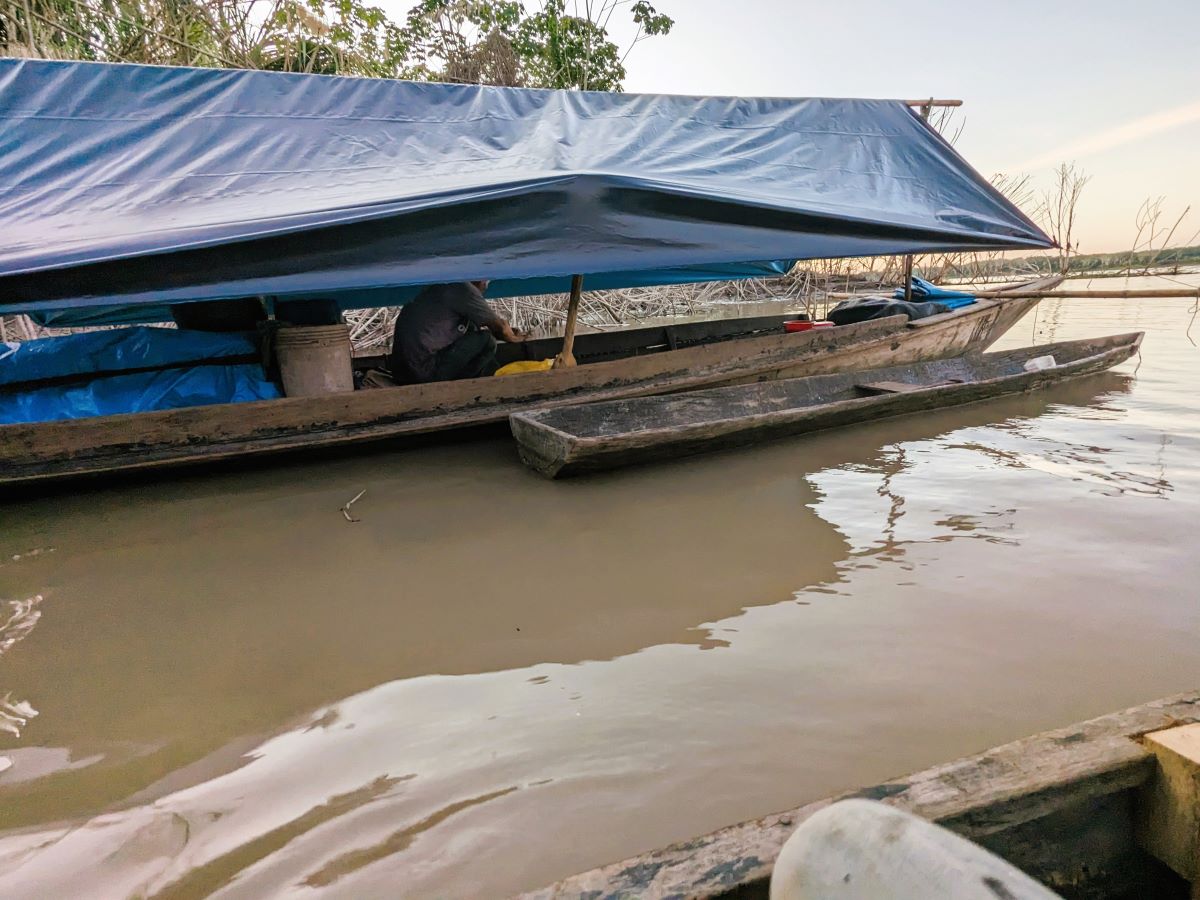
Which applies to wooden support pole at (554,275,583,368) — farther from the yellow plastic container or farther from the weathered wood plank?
the weathered wood plank

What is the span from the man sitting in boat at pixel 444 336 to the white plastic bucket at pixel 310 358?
56 cm

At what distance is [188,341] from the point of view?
3354 millimetres

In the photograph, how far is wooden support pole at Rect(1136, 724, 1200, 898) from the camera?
2.74 feet

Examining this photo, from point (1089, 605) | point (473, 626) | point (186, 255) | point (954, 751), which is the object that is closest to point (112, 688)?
point (473, 626)

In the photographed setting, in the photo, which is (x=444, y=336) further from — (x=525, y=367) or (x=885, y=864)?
(x=885, y=864)

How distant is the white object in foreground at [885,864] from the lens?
0.58 meters

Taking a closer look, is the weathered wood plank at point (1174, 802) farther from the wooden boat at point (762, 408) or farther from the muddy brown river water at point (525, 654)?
the wooden boat at point (762, 408)

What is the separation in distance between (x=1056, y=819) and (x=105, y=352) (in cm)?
397

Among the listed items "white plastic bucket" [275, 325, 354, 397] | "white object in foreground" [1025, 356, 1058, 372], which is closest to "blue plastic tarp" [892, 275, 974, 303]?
"white object in foreground" [1025, 356, 1058, 372]

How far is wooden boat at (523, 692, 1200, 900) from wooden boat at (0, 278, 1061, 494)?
9.10 ft

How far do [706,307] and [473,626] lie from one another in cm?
1372

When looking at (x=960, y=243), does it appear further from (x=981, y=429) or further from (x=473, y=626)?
(x=473, y=626)

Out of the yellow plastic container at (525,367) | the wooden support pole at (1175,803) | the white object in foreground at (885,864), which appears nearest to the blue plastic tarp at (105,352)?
the yellow plastic container at (525,367)

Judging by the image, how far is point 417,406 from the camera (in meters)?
3.46
